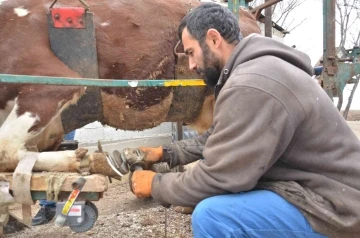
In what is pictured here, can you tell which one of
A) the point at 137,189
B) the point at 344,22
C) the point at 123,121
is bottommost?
the point at 344,22

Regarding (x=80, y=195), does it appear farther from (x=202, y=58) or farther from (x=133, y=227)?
(x=133, y=227)

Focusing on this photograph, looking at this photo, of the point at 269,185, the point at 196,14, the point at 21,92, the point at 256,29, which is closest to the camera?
the point at 269,185

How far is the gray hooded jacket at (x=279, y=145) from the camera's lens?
2.05m

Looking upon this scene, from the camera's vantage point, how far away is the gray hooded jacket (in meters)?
2.05

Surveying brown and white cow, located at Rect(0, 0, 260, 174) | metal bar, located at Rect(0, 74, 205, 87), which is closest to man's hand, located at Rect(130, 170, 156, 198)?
brown and white cow, located at Rect(0, 0, 260, 174)

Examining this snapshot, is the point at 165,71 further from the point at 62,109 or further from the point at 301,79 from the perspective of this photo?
the point at 301,79

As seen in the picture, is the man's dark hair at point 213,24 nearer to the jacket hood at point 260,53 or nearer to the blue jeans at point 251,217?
the jacket hood at point 260,53

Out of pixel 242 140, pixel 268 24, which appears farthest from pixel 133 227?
pixel 268 24

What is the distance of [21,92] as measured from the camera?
3395 mm

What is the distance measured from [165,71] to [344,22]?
17488 millimetres

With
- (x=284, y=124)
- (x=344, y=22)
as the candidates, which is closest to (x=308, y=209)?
(x=284, y=124)

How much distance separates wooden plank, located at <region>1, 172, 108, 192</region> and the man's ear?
92cm

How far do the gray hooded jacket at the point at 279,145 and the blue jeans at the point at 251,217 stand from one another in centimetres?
4

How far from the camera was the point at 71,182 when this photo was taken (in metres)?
2.64
